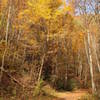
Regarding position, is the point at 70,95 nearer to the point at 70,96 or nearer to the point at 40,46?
the point at 70,96

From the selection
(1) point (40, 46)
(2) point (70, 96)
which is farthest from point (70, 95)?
(1) point (40, 46)

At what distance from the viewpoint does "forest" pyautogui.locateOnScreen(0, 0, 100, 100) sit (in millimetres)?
12969

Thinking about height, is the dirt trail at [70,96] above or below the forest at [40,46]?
below

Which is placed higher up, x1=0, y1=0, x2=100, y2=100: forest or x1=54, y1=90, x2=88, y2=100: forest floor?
x1=0, y1=0, x2=100, y2=100: forest

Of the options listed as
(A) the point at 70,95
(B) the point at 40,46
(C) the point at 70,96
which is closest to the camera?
(C) the point at 70,96

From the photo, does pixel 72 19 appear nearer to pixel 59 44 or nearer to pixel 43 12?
pixel 59 44

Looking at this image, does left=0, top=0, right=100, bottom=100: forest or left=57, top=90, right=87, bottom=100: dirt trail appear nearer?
left=0, top=0, right=100, bottom=100: forest

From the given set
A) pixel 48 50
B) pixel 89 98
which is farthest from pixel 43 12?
pixel 89 98

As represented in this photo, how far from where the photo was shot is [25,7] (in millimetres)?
16875

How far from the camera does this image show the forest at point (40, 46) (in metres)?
13.0

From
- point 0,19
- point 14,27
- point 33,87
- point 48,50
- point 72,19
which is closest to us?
point 33,87

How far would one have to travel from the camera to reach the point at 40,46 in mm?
18203

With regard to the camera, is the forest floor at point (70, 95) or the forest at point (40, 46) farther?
the forest floor at point (70, 95)

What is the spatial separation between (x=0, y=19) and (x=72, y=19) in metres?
9.06
